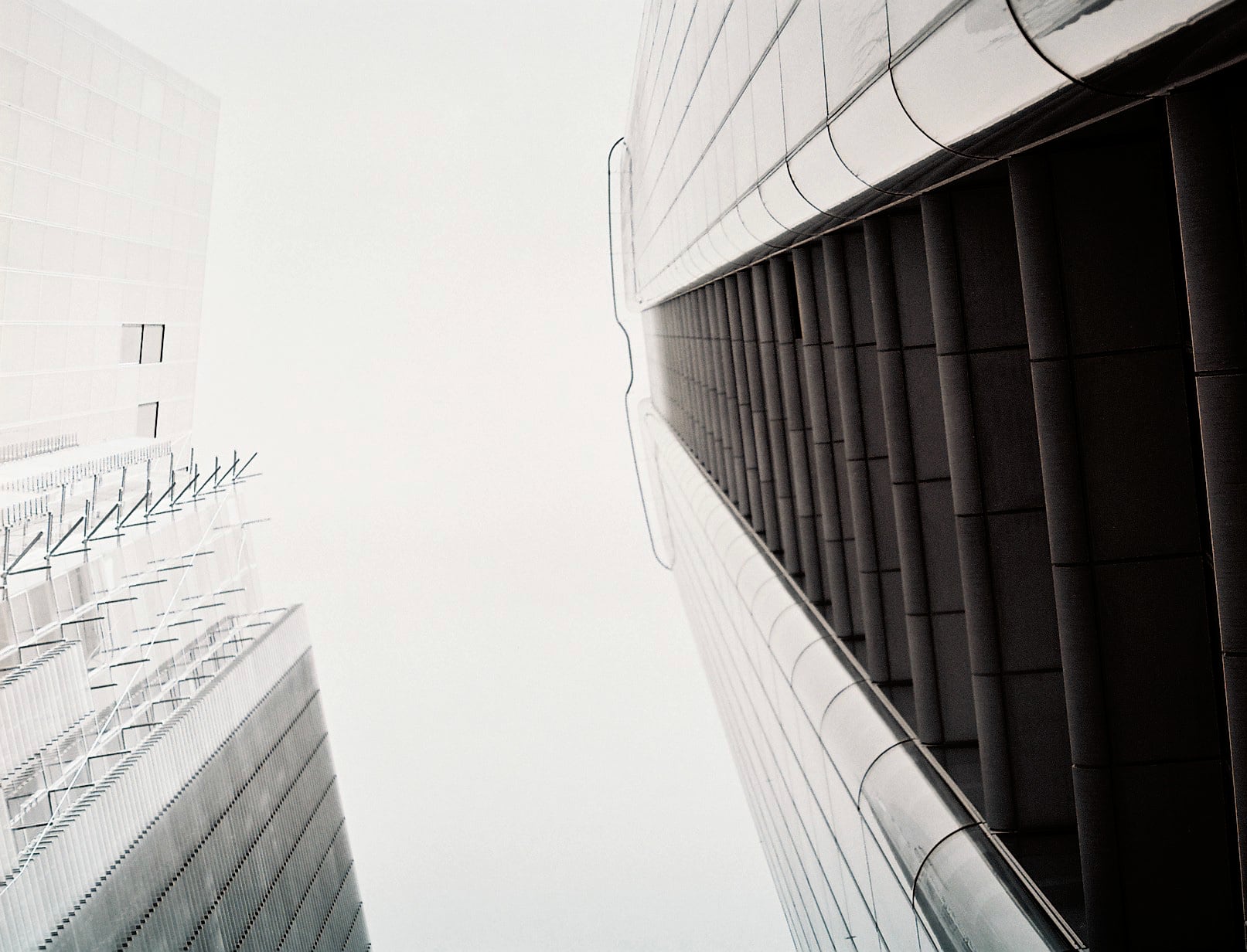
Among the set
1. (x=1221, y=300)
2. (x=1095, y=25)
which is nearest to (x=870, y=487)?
(x=1221, y=300)

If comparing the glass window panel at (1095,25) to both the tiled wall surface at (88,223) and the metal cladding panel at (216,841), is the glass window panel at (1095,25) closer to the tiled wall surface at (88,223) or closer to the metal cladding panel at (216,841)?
the metal cladding panel at (216,841)

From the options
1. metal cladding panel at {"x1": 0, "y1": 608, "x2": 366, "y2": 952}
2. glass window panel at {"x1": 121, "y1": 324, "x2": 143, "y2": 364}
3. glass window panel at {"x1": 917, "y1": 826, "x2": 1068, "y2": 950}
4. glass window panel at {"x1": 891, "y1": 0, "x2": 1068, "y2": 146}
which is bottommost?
metal cladding panel at {"x1": 0, "y1": 608, "x2": 366, "y2": 952}

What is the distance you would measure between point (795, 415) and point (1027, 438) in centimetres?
924

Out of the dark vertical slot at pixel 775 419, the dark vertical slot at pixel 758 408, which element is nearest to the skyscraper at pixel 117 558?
the dark vertical slot at pixel 758 408

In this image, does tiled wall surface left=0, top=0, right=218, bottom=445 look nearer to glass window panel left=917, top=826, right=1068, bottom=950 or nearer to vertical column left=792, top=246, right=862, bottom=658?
vertical column left=792, top=246, right=862, bottom=658

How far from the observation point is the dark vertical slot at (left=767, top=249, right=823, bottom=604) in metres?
18.3

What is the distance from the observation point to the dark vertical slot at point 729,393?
27.5 metres

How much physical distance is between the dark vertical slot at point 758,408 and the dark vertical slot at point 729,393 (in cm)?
328

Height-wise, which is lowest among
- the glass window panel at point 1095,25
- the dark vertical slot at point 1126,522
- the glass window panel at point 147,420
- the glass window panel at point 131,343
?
the dark vertical slot at point 1126,522

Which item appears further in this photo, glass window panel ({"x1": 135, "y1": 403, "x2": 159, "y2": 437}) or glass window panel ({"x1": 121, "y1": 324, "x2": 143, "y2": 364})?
glass window panel ({"x1": 135, "y1": 403, "x2": 159, "y2": 437})

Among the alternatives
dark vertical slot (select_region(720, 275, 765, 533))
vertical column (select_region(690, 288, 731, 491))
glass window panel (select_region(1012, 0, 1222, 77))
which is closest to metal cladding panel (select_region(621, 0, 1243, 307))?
glass window panel (select_region(1012, 0, 1222, 77))

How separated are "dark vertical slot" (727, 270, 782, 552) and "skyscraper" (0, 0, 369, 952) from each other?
19.6 meters

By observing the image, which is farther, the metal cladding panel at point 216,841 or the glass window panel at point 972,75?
the metal cladding panel at point 216,841

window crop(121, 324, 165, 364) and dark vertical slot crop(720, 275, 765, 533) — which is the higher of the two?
window crop(121, 324, 165, 364)
